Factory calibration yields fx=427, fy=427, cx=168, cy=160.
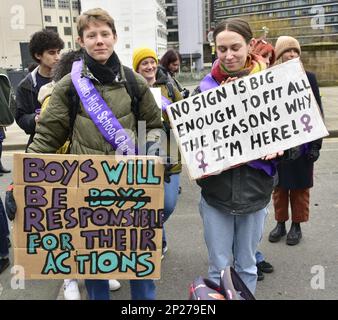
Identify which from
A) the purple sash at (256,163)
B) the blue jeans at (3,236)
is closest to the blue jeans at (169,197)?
the purple sash at (256,163)

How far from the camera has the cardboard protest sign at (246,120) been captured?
2.29 meters

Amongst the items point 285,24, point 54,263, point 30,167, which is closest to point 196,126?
point 30,167

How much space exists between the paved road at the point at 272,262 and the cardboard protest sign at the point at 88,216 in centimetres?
89

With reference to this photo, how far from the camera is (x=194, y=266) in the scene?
12.0 feet

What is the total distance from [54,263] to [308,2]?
73.1m

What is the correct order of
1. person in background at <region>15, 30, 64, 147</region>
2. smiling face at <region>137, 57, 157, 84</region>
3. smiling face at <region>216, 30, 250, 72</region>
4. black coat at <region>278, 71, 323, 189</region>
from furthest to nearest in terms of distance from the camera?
black coat at <region>278, 71, 323, 189</region>, smiling face at <region>137, 57, 157, 84</region>, person in background at <region>15, 30, 64, 147</region>, smiling face at <region>216, 30, 250, 72</region>

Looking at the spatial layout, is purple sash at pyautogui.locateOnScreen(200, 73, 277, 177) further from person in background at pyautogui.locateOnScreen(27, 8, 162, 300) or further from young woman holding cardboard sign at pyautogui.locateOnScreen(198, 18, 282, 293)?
person in background at pyautogui.locateOnScreen(27, 8, 162, 300)

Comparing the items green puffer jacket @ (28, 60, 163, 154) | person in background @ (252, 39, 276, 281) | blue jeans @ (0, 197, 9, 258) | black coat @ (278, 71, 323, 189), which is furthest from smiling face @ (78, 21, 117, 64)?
black coat @ (278, 71, 323, 189)

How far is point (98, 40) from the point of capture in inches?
90.0

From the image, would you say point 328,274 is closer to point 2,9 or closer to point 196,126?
point 196,126

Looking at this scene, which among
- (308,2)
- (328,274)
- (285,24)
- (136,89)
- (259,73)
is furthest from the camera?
(308,2)

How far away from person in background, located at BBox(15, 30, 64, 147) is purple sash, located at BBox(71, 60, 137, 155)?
1160 millimetres

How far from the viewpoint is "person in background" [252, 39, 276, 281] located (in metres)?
2.78

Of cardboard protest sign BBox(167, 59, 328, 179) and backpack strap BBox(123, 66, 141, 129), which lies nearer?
cardboard protest sign BBox(167, 59, 328, 179)
